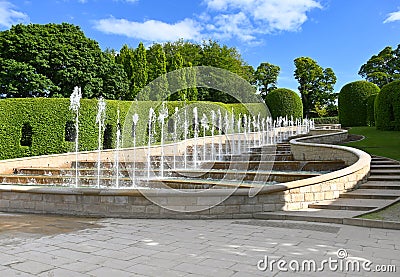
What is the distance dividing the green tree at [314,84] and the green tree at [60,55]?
26.5 meters

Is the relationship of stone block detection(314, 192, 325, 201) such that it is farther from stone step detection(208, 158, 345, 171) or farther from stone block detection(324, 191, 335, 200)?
stone step detection(208, 158, 345, 171)

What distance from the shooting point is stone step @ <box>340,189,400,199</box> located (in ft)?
22.1

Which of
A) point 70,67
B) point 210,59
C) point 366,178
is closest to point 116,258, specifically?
point 366,178

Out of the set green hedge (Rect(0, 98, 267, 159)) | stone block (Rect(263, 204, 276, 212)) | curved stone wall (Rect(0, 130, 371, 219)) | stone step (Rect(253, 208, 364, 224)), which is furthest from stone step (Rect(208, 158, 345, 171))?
green hedge (Rect(0, 98, 267, 159))

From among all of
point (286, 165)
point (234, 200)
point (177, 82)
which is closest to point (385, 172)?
point (286, 165)

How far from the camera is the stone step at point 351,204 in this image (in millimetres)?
5966

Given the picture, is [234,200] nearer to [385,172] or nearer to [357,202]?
[357,202]

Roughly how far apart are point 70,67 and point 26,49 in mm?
3119

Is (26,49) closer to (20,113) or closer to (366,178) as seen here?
(20,113)

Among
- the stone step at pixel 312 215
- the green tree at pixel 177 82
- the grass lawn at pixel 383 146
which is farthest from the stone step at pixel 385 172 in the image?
the green tree at pixel 177 82

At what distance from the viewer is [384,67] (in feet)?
140

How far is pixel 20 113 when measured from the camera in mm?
13242

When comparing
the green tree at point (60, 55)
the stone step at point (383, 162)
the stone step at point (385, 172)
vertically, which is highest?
the green tree at point (60, 55)

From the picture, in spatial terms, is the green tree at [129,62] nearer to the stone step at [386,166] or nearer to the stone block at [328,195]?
the stone step at [386,166]
